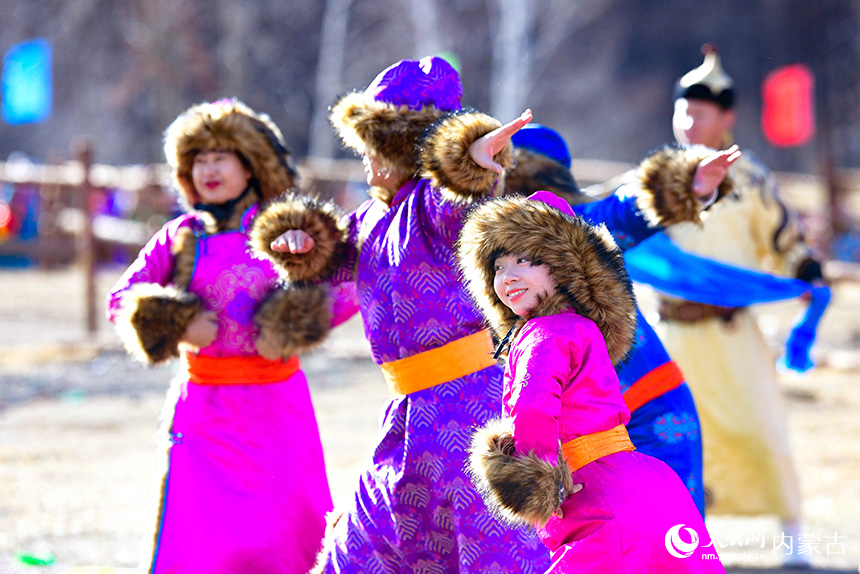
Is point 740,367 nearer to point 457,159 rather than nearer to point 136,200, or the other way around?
point 457,159

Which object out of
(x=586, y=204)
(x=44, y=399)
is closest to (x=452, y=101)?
(x=586, y=204)

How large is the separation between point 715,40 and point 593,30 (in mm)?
3978

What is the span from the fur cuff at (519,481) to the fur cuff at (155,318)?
56.5 inches

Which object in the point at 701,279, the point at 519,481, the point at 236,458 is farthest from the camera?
the point at 701,279

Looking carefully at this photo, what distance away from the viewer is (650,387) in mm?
2920

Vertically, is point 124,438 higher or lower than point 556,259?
lower

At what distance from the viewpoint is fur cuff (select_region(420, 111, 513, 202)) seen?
2520 millimetres

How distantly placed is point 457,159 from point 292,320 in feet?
3.44

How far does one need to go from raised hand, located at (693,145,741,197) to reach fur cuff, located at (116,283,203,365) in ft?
5.18

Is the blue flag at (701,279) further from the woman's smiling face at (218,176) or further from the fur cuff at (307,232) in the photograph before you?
the woman's smiling face at (218,176)

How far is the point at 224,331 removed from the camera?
335 cm

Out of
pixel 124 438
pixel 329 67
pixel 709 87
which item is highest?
pixel 329 67

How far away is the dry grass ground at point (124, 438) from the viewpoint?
4430 millimetres

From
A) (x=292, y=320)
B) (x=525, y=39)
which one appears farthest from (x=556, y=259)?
(x=525, y=39)
